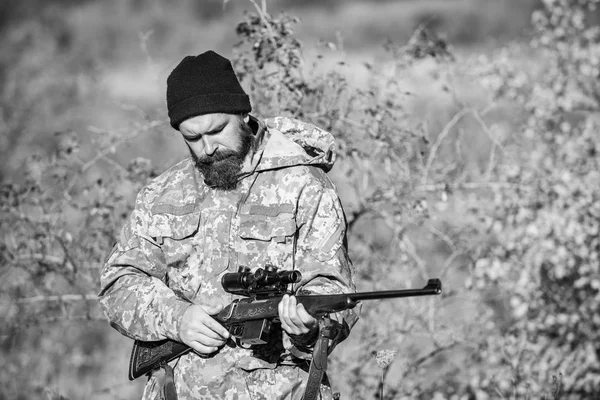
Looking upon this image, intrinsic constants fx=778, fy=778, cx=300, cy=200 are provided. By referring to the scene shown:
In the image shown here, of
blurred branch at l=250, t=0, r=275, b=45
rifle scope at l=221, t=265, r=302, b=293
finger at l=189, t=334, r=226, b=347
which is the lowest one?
finger at l=189, t=334, r=226, b=347

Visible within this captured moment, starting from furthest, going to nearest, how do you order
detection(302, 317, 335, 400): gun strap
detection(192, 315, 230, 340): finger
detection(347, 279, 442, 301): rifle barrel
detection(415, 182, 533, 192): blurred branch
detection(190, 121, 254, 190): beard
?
1. detection(415, 182, 533, 192): blurred branch
2. detection(190, 121, 254, 190): beard
3. detection(192, 315, 230, 340): finger
4. detection(302, 317, 335, 400): gun strap
5. detection(347, 279, 442, 301): rifle barrel

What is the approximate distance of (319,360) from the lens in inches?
122

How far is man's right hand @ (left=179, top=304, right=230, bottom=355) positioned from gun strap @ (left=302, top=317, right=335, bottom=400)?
38 centimetres

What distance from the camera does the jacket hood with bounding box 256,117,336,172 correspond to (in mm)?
3537

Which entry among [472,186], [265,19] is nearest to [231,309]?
[265,19]

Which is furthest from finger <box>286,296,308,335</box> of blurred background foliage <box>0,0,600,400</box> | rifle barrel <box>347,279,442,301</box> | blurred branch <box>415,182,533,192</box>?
blurred branch <box>415,182,533,192</box>

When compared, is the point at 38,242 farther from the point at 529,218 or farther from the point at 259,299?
the point at 529,218

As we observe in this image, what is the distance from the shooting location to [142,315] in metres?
3.40

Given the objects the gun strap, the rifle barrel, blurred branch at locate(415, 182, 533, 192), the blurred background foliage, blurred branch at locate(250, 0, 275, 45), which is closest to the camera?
the rifle barrel

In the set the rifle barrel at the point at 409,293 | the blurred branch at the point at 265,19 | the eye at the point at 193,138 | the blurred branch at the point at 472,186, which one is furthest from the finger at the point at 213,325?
the blurred branch at the point at 472,186

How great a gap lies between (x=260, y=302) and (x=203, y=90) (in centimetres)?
102

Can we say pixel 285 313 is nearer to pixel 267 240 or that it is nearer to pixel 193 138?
pixel 267 240

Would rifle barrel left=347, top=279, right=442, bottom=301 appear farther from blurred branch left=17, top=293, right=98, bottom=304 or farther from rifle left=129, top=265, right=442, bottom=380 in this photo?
blurred branch left=17, top=293, right=98, bottom=304

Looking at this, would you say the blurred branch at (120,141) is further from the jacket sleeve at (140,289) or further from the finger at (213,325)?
the finger at (213,325)
